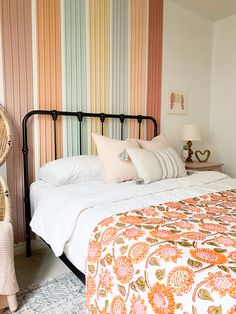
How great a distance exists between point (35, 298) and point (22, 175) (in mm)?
955

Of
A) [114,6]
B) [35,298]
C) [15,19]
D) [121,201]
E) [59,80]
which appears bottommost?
[35,298]

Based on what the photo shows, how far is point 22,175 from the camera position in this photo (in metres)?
2.15

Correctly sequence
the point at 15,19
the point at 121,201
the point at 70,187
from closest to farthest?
the point at 121,201
the point at 70,187
the point at 15,19

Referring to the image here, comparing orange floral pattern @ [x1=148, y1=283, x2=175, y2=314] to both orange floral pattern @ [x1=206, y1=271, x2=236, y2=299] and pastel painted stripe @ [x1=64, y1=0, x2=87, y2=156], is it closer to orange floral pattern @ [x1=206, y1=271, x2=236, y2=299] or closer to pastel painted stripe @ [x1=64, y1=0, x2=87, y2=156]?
orange floral pattern @ [x1=206, y1=271, x2=236, y2=299]

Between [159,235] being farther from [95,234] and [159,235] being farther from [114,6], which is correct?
[114,6]

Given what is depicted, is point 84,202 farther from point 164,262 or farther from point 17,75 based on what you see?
point 17,75

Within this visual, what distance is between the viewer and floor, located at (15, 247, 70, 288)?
1843 mm

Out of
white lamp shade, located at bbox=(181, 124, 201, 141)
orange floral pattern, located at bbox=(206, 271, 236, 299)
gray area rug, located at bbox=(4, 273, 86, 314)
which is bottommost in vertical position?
gray area rug, located at bbox=(4, 273, 86, 314)

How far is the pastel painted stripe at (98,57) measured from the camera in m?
2.40

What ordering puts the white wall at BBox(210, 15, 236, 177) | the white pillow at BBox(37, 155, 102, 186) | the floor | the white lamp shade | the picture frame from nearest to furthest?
the floor, the white pillow at BBox(37, 155, 102, 186), the white lamp shade, the picture frame, the white wall at BBox(210, 15, 236, 177)

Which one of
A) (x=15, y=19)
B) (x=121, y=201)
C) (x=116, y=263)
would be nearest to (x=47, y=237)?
(x=121, y=201)

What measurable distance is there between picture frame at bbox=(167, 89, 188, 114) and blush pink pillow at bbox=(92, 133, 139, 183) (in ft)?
4.09

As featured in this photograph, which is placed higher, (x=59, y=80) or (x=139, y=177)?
(x=59, y=80)

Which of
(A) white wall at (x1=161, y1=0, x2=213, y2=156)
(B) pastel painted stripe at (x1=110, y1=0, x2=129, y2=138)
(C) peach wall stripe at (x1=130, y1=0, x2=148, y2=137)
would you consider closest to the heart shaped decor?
(A) white wall at (x1=161, y1=0, x2=213, y2=156)
